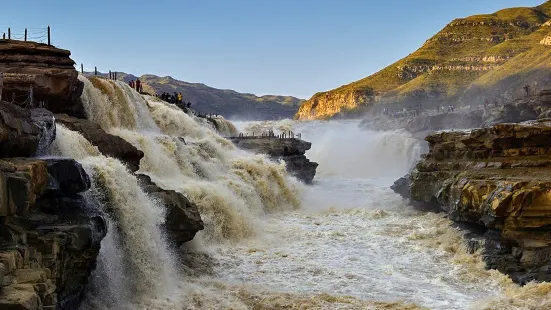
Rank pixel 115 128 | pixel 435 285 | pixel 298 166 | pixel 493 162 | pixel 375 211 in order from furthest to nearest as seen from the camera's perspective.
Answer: pixel 298 166
pixel 375 211
pixel 115 128
pixel 493 162
pixel 435 285

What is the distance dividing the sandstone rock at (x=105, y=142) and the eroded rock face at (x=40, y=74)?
8.09ft

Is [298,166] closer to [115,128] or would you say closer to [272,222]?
Answer: [272,222]

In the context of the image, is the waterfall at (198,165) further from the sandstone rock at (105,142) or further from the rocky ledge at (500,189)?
the rocky ledge at (500,189)

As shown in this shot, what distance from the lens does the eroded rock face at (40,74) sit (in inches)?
757

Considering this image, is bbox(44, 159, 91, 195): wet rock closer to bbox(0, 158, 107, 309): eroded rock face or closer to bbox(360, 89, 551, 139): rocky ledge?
bbox(0, 158, 107, 309): eroded rock face

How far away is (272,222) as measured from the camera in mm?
23500

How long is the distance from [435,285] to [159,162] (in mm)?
12436

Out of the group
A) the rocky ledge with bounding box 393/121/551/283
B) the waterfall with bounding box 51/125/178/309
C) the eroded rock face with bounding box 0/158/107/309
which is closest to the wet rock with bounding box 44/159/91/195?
the eroded rock face with bounding box 0/158/107/309

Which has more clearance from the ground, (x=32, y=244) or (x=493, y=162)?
(x=493, y=162)

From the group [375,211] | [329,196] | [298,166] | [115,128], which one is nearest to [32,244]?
[115,128]

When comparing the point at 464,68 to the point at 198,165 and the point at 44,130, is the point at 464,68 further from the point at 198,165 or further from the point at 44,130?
the point at 44,130

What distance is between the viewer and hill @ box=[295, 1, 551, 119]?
86.4 metres

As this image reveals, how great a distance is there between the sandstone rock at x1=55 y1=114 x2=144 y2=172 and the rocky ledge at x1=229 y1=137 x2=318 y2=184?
56.0 ft

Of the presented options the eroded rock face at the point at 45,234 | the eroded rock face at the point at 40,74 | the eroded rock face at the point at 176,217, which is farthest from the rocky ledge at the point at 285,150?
the eroded rock face at the point at 45,234
